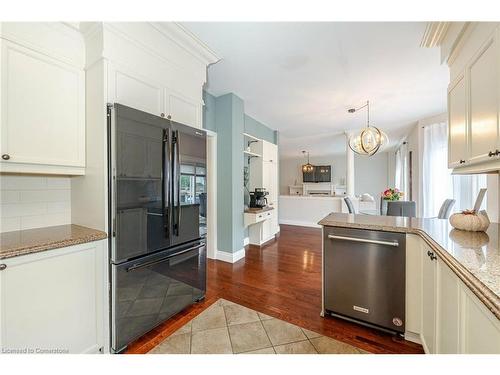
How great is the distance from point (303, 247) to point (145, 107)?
359 centimetres

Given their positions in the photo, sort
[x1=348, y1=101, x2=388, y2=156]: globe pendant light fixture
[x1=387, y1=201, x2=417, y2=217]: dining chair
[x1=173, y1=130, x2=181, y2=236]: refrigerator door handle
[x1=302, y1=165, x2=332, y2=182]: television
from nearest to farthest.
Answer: [x1=173, y1=130, x2=181, y2=236]: refrigerator door handle
[x1=387, y1=201, x2=417, y2=217]: dining chair
[x1=348, y1=101, x2=388, y2=156]: globe pendant light fixture
[x1=302, y1=165, x2=332, y2=182]: television

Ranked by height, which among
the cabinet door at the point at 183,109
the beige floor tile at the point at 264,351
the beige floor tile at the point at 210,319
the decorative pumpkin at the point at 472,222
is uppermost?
the cabinet door at the point at 183,109

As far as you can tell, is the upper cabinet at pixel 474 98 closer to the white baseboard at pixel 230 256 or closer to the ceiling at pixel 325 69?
the ceiling at pixel 325 69

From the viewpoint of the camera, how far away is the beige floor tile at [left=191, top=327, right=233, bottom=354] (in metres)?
1.64

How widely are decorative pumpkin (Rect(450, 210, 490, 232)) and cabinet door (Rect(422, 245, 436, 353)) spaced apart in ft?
1.11

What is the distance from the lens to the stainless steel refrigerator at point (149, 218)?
5.14ft

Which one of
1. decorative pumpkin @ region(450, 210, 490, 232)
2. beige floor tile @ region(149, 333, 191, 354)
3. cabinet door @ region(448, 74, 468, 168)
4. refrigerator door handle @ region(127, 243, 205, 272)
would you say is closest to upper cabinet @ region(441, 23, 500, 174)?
cabinet door @ region(448, 74, 468, 168)

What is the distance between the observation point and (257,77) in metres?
2.94

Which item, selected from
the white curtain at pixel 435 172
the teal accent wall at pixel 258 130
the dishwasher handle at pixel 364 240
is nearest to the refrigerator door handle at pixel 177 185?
the dishwasher handle at pixel 364 240

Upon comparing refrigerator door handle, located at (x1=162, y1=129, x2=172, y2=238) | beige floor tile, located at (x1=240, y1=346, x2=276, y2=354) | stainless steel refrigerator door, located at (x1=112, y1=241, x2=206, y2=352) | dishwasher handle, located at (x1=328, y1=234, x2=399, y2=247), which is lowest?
beige floor tile, located at (x1=240, y1=346, x2=276, y2=354)

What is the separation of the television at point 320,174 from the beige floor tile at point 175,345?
9.88 meters

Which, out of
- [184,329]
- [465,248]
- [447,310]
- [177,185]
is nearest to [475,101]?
[465,248]

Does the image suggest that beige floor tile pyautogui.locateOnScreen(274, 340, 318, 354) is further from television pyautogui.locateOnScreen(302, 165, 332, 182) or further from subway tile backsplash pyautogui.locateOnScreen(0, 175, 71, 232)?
television pyautogui.locateOnScreen(302, 165, 332, 182)
